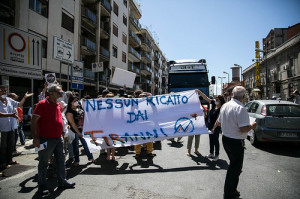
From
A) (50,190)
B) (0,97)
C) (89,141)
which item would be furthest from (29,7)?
(50,190)

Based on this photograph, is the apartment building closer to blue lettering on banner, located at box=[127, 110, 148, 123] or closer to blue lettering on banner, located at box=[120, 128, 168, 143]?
blue lettering on banner, located at box=[127, 110, 148, 123]

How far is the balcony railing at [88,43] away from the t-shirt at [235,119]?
20137mm

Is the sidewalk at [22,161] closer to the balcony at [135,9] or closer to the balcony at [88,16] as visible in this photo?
the balcony at [88,16]

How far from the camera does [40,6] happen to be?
14836mm

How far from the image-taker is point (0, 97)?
16.2ft

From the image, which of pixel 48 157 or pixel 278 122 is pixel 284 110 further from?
pixel 48 157

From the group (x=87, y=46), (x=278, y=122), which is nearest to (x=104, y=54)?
(x=87, y=46)

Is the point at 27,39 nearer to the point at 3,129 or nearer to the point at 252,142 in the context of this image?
the point at 3,129

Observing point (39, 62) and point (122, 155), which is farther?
point (39, 62)

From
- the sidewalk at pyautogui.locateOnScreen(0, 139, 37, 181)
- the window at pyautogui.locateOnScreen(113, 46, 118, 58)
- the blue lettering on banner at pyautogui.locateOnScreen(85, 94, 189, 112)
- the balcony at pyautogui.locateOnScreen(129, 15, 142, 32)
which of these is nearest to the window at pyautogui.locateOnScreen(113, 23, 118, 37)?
the window at pyautogui.locateOnScreen(113, 46, 118, 58)

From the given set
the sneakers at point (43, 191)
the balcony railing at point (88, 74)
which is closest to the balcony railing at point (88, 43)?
the balcony railing at point (88, 74)

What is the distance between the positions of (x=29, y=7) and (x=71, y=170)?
44.8ft

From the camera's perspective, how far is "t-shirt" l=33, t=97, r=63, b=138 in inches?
136

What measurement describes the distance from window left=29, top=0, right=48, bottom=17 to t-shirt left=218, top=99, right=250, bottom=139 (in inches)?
620
